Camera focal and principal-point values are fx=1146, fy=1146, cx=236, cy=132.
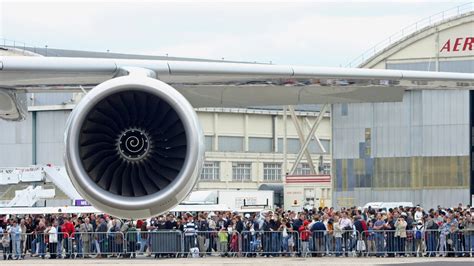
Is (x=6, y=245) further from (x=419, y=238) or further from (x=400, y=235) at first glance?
(x=419, y=238)

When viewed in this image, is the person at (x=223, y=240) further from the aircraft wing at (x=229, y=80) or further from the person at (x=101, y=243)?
the aircraft wing at (x=229, y=80)

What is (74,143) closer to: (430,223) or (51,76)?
(51,76)

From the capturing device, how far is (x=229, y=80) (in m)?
14.7

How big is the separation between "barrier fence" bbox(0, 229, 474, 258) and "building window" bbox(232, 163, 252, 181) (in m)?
54.8

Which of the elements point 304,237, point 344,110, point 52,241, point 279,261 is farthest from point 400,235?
point 344,110

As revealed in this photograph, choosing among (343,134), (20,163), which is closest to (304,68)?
(343,134)

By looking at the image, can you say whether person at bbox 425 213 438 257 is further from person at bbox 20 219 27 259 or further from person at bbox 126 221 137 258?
person at bbox 20 219 27 259

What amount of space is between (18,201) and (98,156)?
125 feet

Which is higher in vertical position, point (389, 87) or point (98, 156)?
point (389, 87)

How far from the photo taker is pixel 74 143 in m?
12.9

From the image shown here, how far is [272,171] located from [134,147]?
80.8m

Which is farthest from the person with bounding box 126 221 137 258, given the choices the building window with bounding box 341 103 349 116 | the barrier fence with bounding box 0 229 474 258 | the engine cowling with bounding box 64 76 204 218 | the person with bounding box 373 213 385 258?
the building window with bounding box 341 103 349 116

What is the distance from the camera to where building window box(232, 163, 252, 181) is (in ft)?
295

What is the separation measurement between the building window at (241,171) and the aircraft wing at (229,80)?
7332 centimetres
